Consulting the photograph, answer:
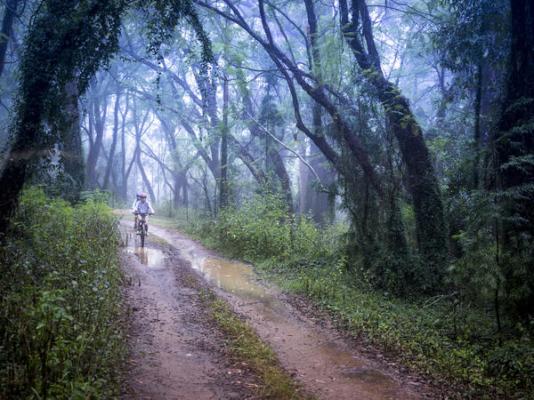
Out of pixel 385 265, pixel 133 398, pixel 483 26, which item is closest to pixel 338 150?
pixel 385 265

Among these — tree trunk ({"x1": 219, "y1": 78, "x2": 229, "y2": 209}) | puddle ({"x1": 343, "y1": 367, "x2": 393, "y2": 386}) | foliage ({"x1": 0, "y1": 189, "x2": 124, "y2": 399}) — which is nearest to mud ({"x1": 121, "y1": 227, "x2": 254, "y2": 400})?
foliage ({"x1": 0, "y1": 189, "x2": 124, "y2": 399})

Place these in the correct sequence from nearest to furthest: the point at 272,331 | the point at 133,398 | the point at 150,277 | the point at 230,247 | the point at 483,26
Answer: the point at 133,398, the point at 272,331, the point at 483,26, the point at 150,277, the point at 230,247

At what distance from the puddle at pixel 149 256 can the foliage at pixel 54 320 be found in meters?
3.07

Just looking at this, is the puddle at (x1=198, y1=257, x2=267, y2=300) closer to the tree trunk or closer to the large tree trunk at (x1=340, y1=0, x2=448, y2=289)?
the large tree trunk at (x1=340, y1=0, x2=448, y2=289)

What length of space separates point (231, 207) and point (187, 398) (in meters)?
13.0

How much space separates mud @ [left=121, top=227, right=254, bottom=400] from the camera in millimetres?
5266

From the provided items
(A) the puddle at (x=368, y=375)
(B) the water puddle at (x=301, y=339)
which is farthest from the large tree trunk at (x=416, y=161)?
(A) the puddle at (x=368, y=375)

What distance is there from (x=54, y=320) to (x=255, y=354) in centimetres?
301

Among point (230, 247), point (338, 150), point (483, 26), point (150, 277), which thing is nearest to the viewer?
point (483, 26)

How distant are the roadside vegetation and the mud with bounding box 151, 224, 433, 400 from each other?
0.51 m

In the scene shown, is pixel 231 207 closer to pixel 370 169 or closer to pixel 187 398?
pixel 370 169

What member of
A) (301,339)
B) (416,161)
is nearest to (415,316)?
(301,339)

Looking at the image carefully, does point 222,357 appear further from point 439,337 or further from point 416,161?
point 416,161

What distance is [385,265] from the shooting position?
10.4m
